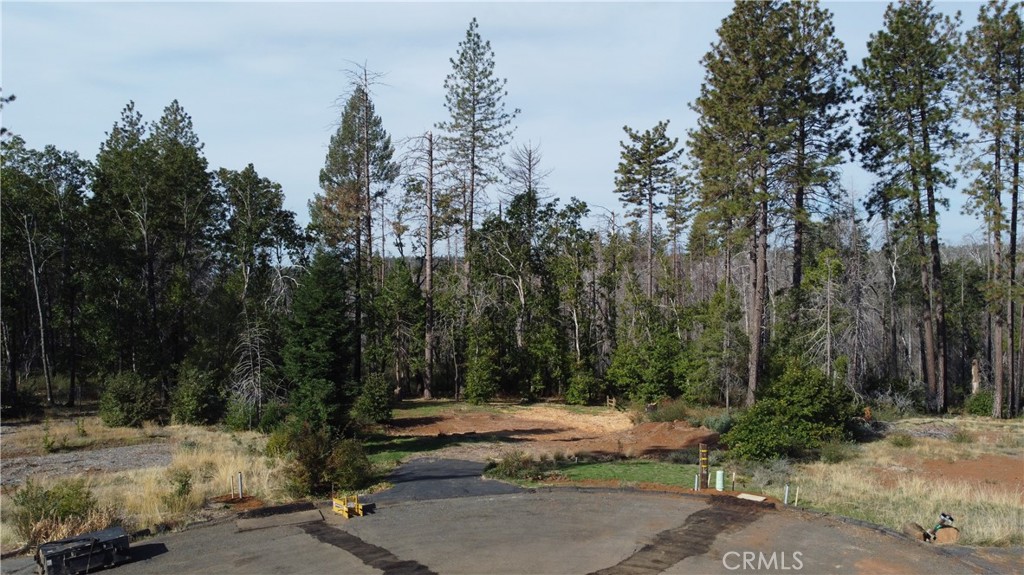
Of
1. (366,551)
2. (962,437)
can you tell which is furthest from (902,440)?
(366,551)

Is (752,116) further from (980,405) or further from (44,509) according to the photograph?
(44,509)

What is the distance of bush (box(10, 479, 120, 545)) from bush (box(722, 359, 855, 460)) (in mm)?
15857

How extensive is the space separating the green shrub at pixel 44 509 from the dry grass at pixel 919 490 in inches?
546

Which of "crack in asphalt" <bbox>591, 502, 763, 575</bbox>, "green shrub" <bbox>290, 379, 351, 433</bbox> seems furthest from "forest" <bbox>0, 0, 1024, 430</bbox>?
"crack in asphalt" <bbox>591, 502, 763, 575</bbox>

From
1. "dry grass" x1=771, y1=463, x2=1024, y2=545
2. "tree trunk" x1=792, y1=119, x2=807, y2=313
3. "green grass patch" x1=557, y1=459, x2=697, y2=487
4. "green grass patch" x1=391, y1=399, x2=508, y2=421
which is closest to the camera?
"dry grass" x1=771, y1=463, x2=1024, y2=545

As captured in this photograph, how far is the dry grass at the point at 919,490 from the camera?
1291 cm

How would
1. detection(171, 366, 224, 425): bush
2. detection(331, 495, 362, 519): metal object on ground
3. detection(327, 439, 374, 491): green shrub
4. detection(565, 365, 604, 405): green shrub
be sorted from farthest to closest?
1. detection(565, 365, 604, 405): green shrub
2. detection(171, 366, 224, 425): bush
3. detection(327, 439, 374, 491): green shrub
4. detection(331, 495, 362, 519): metal object on ground

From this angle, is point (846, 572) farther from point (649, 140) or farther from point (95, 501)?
point (649, 140)

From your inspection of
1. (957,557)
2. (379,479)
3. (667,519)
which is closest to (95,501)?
(379,479)

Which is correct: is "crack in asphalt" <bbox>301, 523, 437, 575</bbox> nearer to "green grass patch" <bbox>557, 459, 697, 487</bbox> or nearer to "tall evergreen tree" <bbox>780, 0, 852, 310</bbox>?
"green grass patch" <bbox>557, 459, 697, 487</bbox>

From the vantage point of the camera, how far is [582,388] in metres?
37.8

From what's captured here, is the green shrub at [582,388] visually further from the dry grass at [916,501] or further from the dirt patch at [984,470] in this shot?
the dry grass at [916,501]

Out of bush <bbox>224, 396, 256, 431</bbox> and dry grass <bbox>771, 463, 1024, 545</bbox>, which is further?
bush <bbox>224, 396, 256, 431</bbox>

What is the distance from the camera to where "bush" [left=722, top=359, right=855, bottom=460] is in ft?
66.6
